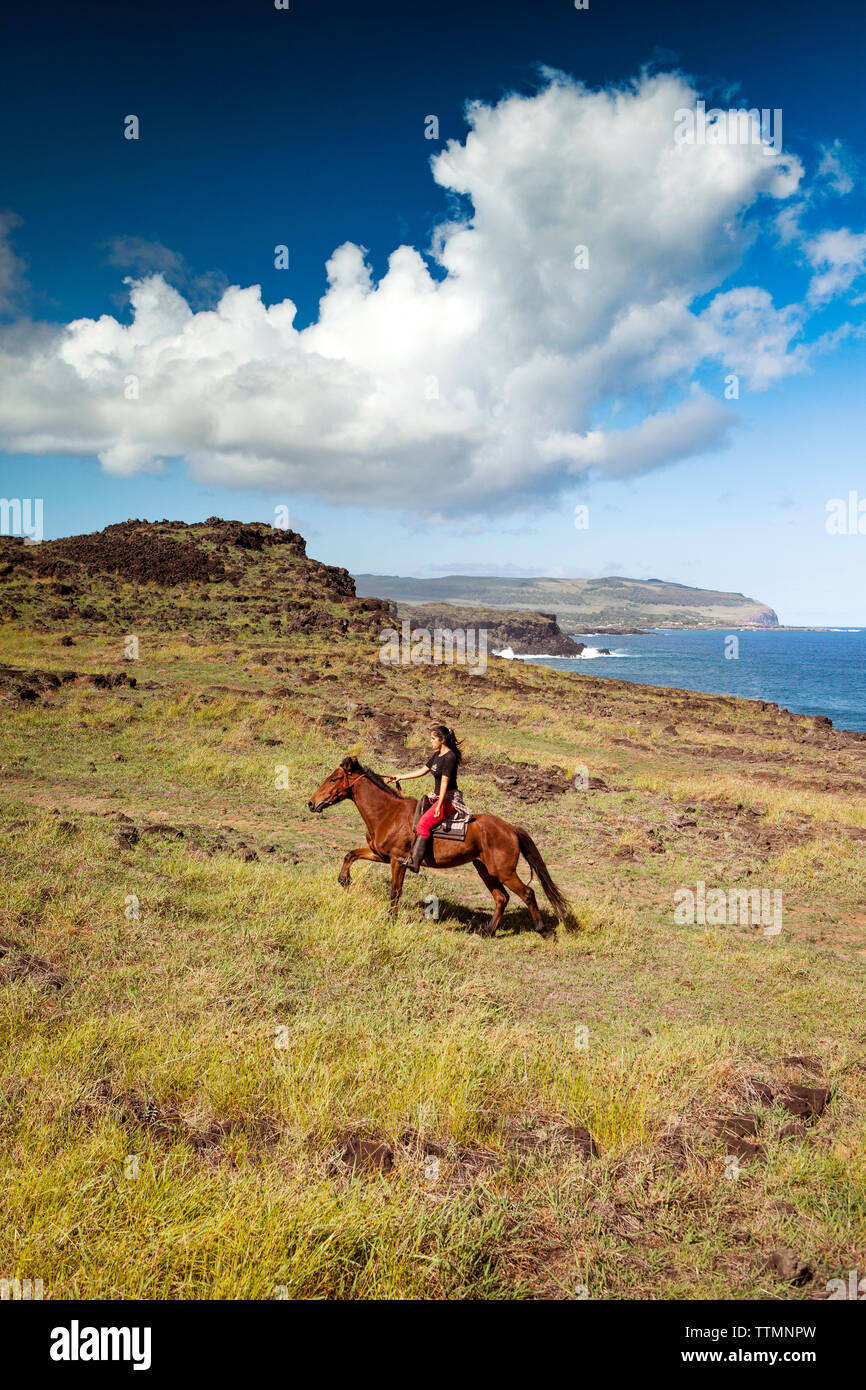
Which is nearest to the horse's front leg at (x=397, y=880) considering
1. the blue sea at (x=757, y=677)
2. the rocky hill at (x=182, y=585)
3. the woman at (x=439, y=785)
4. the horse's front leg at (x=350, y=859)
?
the woman at (x=439, y=785)

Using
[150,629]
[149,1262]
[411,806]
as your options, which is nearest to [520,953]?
[411,806]

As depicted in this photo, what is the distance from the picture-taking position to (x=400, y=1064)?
5.43 meters

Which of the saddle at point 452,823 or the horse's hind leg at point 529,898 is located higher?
the saddle at point 452,823

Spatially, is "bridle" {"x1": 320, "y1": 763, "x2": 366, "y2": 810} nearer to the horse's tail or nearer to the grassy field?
the grassy field

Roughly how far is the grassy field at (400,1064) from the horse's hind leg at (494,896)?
26 cm

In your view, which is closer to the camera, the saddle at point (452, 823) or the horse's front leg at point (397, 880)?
the saddle at point (452, 823)

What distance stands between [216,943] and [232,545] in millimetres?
76235

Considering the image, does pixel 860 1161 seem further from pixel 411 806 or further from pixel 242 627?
pixel 242 627

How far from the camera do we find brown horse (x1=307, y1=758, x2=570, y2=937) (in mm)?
9766

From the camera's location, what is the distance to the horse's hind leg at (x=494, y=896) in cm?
970

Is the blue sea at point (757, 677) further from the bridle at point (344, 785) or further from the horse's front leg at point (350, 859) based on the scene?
the horse's front leg at point (350, 859)

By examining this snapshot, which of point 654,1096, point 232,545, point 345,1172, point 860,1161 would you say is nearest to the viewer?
point 345,1172

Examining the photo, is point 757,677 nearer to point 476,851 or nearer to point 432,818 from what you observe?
point 476,851
